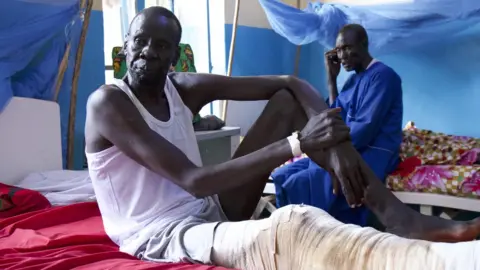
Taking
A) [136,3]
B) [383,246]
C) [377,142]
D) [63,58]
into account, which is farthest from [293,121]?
[136,3]

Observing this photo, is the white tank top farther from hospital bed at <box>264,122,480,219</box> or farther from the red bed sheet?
hospital bed at <box>264,122,480,219</box>

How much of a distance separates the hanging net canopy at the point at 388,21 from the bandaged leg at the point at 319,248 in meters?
2.57

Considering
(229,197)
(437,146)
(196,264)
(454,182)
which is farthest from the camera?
(437,146)

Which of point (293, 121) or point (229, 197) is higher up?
point (293, 121)

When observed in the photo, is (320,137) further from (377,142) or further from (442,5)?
(442,5)

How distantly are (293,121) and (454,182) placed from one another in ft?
4.09

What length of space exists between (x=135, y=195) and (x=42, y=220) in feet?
1.93

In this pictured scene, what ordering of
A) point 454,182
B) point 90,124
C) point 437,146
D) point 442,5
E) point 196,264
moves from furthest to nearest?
point 442,5
point 437,146
point 454,182
point 90,124
point 196,264

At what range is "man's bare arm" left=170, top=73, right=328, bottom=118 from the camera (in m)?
1.70

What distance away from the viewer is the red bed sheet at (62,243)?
4.35ft

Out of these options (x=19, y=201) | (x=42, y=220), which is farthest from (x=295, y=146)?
(x=19, y=201)

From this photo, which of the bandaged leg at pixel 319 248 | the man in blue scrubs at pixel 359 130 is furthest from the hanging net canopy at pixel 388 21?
the bandaged leg at pixel 319 248

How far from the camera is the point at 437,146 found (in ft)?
9.59

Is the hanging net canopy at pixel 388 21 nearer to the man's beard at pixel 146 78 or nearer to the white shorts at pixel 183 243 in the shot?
the man's beard at pixel 146 78
